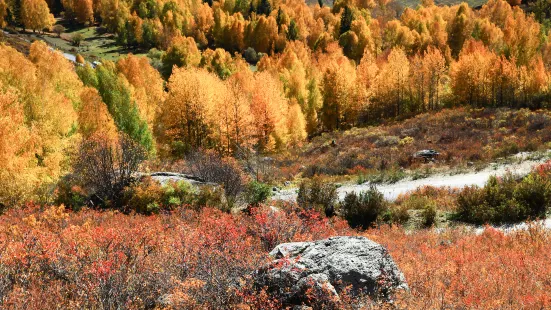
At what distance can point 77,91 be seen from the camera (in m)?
30.7

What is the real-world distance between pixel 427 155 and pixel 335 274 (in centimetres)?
2524

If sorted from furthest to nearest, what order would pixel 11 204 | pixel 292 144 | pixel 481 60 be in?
pixel 481 60, pixel 292 144, pixel 11 204

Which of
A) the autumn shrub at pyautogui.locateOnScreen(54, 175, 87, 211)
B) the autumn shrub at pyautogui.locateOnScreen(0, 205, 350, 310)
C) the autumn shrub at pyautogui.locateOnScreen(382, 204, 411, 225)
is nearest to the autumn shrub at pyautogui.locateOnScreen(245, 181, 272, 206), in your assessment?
the autumn shrub at pyautogui.locateOnScreen(382, 204, 411, 225)

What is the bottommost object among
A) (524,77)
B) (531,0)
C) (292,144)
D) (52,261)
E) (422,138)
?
(292,144)

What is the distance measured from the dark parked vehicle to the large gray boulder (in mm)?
23850

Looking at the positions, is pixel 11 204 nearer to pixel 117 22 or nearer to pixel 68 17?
pixel 117 22

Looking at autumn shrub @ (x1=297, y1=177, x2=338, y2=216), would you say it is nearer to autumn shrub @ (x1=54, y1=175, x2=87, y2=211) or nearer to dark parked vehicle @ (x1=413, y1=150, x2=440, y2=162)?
autumn shrub @ (x1=54, y1=175, x2=87, y2=211)

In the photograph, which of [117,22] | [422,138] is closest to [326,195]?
[422,138]

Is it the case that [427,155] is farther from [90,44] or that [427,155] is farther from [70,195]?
[90,44]

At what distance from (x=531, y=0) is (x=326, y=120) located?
269 ft

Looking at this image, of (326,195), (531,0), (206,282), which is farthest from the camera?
(531,0)

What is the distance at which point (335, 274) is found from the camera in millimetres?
4863

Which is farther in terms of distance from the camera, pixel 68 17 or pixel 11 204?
pixel 68 17

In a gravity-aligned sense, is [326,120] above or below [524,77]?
below
